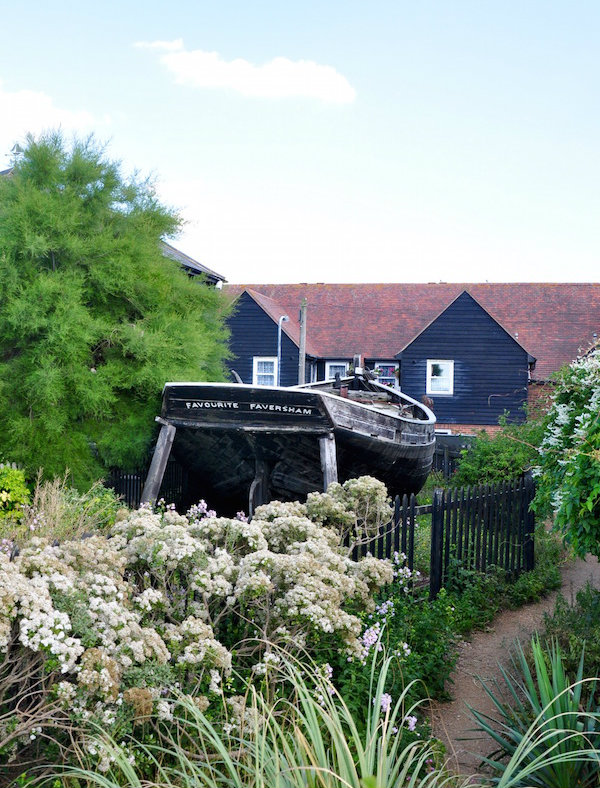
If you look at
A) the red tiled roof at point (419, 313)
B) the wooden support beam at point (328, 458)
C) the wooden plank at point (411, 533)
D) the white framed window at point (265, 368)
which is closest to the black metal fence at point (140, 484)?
the wooden support beam at point (328, 458)

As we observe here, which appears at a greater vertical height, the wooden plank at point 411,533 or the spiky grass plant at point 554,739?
the wooden plank at point 411,533

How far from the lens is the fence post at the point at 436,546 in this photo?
924 centimetres

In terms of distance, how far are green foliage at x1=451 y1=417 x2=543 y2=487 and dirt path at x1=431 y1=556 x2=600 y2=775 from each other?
5.69m

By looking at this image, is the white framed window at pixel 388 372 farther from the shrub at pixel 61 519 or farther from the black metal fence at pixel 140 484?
the shrub at pixel 61 519

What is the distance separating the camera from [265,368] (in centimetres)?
3475

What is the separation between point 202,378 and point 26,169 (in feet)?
14.9

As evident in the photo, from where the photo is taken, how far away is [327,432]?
38.1 ft

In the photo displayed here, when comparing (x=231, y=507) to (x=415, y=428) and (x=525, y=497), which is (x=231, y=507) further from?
(x=525, y=497)

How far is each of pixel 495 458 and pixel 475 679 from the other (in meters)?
10.1

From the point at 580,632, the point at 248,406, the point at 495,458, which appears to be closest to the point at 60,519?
the point at 248,406

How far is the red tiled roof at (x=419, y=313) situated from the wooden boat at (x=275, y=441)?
68.2 ft

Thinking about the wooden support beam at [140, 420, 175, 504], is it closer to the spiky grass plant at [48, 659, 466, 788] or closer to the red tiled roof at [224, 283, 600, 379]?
the spiky grass plant at [48, 659, 466, 788]

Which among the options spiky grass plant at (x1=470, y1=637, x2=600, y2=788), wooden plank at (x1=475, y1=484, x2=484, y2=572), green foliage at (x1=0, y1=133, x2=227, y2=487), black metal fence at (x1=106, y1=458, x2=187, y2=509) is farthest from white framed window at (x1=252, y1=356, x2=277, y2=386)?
spiky grass plant at (x1=470, y1=637, x2=600, y2=788)

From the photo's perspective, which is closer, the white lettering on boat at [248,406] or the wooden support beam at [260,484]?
the white lettering on boat at [248,406]
